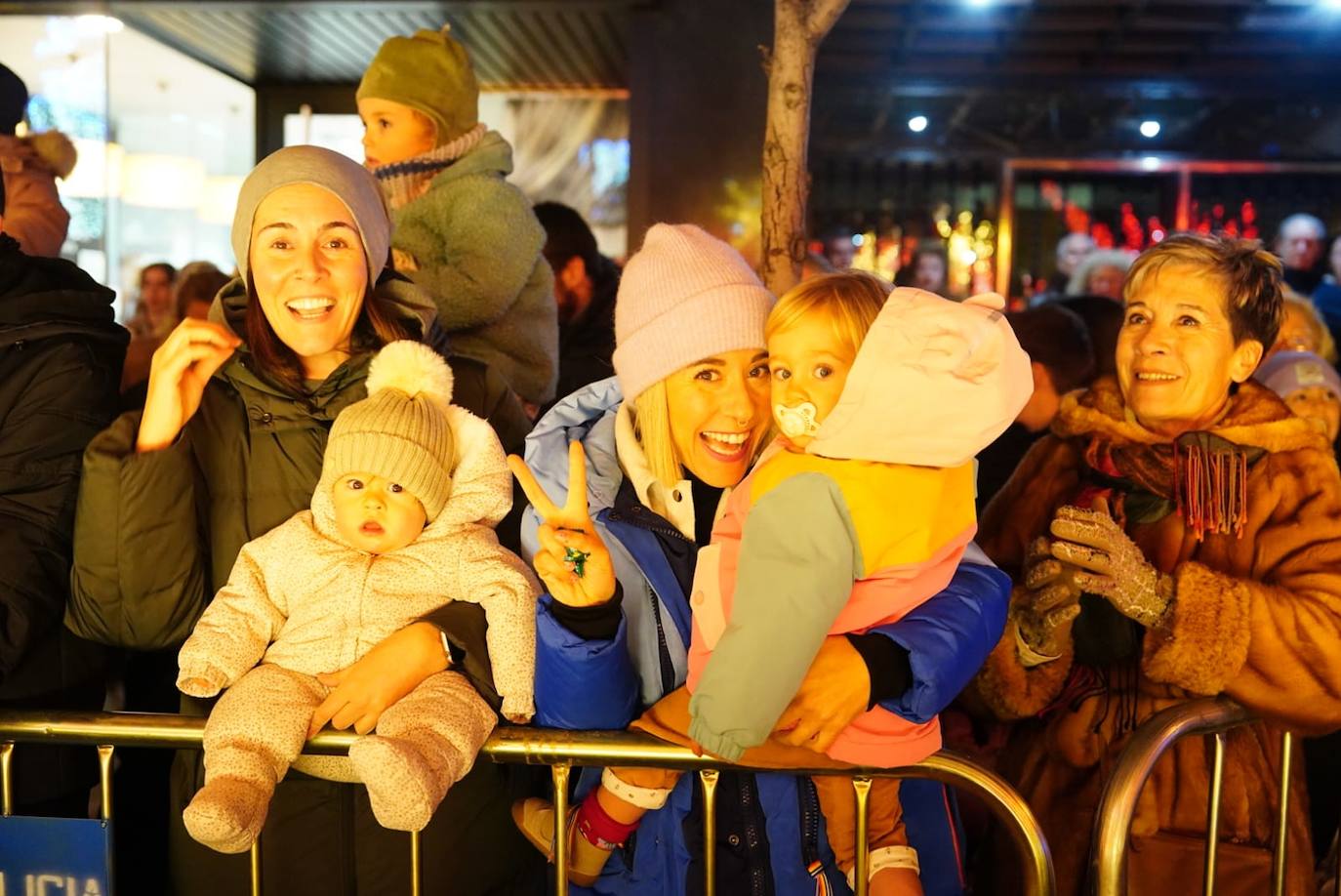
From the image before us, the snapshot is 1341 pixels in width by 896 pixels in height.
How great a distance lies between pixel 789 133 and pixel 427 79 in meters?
1.42

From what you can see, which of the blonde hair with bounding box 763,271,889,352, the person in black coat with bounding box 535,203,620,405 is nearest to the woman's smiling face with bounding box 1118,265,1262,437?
the blonde hair with bounding box 763,271,889,352

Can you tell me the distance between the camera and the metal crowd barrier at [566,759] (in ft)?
6.81

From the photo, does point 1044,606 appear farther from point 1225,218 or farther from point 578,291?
point 1225,218

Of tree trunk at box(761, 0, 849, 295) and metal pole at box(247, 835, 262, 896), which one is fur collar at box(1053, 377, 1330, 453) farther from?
metal pole at box(247, 835, 262, 896)

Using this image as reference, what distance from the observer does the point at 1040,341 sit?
416cm

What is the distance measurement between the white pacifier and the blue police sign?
1.36 metres

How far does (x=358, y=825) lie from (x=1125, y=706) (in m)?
1.60

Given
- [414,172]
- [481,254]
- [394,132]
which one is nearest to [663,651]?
[481,254]

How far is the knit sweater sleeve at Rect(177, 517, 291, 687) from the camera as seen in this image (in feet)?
7.29

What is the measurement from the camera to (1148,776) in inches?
90.2

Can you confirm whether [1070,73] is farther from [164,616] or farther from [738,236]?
[164,616]

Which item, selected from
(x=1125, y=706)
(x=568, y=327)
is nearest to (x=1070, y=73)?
(x=568, y=327)

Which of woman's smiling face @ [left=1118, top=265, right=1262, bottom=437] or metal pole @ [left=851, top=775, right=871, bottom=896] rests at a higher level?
woman's smiling face @ [left=1118, top=265, right=1262, bottom=437]

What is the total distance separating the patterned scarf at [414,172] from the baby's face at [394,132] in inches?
2.5
